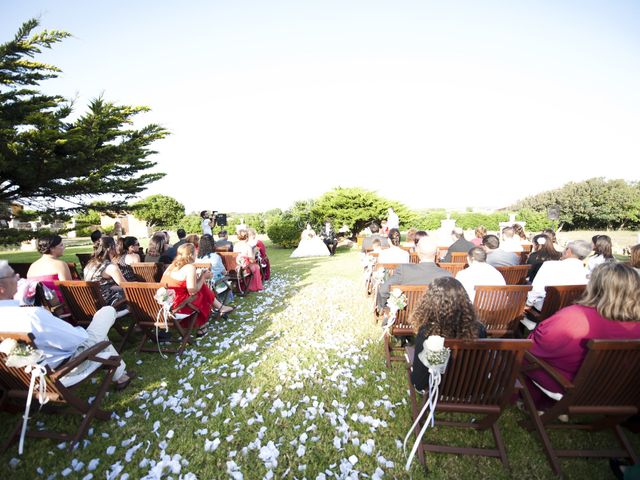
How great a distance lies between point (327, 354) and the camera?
14.0 ft

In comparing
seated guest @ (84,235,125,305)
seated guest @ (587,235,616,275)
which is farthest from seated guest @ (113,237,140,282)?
seated guest @ (587,235,616,275)

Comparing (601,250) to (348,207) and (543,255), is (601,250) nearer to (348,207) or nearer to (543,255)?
(543,255)

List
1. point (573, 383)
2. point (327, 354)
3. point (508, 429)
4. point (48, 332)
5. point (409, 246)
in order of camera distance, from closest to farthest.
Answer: point (573, 383), point (48, 332), point (508, 429), point (327, 354), point (409, 246)

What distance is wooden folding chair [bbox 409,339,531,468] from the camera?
6.84ft

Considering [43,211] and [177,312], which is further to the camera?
[43,211]

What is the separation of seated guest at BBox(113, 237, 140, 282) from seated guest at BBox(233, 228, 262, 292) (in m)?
2.25

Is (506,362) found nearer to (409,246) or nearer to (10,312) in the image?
(10,312)

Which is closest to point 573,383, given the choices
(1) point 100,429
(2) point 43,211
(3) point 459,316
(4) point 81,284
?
(3) point 459,316

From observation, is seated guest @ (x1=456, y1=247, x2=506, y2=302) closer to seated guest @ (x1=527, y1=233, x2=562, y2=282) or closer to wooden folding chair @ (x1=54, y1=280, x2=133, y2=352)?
seated guest @ (x1=527, y1=233, x2=562, y2=282)

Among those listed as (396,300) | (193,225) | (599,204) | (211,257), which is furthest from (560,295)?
(599,204)

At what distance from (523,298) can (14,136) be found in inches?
384

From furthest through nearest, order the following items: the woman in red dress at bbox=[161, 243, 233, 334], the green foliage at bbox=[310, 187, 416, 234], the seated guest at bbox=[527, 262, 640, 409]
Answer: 1. the green foliage at bbox=[310, 187, 416, 234]
2. the woman in red dress at bbox=[161, 243, 233, 334]
3. the seated guest at bbox=[527, 262, 640, 409]

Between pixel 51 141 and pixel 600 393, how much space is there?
9.61m

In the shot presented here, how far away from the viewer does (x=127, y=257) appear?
624 centimetres
